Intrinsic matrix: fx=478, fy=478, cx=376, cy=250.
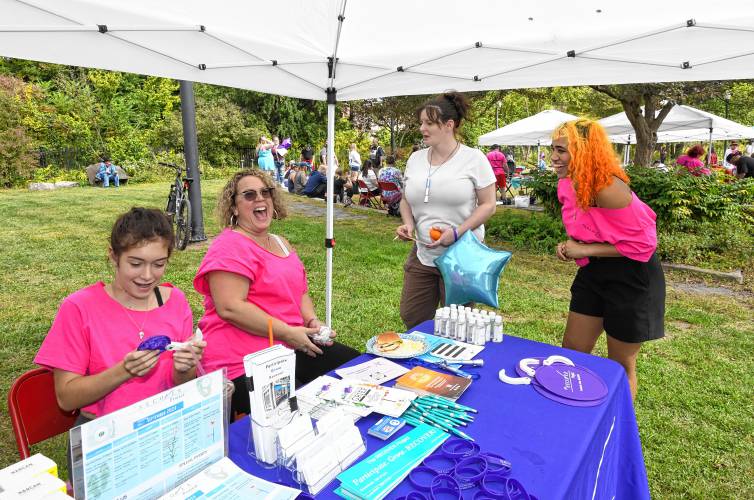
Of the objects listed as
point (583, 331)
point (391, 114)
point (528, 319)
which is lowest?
point (528, 319)

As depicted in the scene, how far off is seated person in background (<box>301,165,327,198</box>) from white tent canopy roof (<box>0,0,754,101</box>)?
8.72 metres

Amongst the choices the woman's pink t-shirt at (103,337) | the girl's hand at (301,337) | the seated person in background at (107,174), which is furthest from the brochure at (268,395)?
the seated person in background at (107,174)

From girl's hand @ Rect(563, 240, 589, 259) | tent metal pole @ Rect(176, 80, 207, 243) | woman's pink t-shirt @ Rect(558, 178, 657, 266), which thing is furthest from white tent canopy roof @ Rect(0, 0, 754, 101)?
tent metal pole @ Rect(176, 80, 207, 243)

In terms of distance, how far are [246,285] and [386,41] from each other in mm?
1857

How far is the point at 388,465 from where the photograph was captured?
121 centimetres

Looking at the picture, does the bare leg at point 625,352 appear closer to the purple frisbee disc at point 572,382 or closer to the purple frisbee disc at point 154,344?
the purple frisbee disc at point 572,382

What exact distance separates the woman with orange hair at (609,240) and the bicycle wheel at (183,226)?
17.8 ft

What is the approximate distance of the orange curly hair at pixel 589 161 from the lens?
7.24 ft

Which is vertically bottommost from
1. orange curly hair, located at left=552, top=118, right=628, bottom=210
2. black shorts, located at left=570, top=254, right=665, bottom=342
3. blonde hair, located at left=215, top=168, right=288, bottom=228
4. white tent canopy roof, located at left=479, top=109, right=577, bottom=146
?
black shorts, located at left=570, top=254, right=665, bottom=342

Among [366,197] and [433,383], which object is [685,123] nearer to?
[366,197]

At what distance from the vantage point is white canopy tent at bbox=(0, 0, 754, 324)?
225cm

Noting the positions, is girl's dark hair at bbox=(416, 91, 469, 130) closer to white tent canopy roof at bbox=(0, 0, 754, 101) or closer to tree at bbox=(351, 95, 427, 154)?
white tent canopy roof at bbox=(0, 0, 754, 101)

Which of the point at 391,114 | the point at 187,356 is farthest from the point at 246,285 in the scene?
the point at 391,114

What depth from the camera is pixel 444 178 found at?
2.70m
